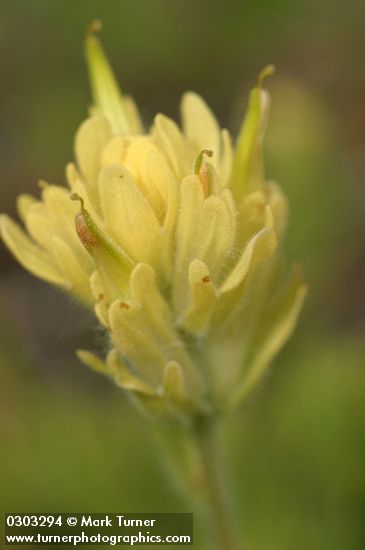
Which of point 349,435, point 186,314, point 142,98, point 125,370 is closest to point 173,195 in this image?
point 186,314

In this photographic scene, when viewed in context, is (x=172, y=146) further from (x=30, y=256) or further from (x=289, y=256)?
(x=289, y=256)

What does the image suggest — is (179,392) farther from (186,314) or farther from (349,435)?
(349,435)

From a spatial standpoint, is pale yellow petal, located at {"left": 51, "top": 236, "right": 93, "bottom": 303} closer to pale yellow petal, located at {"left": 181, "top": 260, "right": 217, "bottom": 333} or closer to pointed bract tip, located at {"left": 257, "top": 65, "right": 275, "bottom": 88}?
pale yellow petal, located at {"left": 181, "top": 260, "right": 217, "bottom": 333}

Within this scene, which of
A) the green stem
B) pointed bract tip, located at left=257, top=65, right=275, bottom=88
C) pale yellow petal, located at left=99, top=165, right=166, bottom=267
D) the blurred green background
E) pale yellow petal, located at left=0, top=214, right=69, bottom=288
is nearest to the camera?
pale yellow petal, located at left=99, top=165, right=166, bottom=267

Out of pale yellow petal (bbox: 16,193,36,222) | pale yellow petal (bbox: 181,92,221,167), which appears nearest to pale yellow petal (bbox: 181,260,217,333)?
pale yellow petal (bbox: 181,92,221,167)

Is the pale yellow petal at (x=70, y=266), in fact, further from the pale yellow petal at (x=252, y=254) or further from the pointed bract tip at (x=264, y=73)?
the pointed bract tip at (x=264, y=73)
